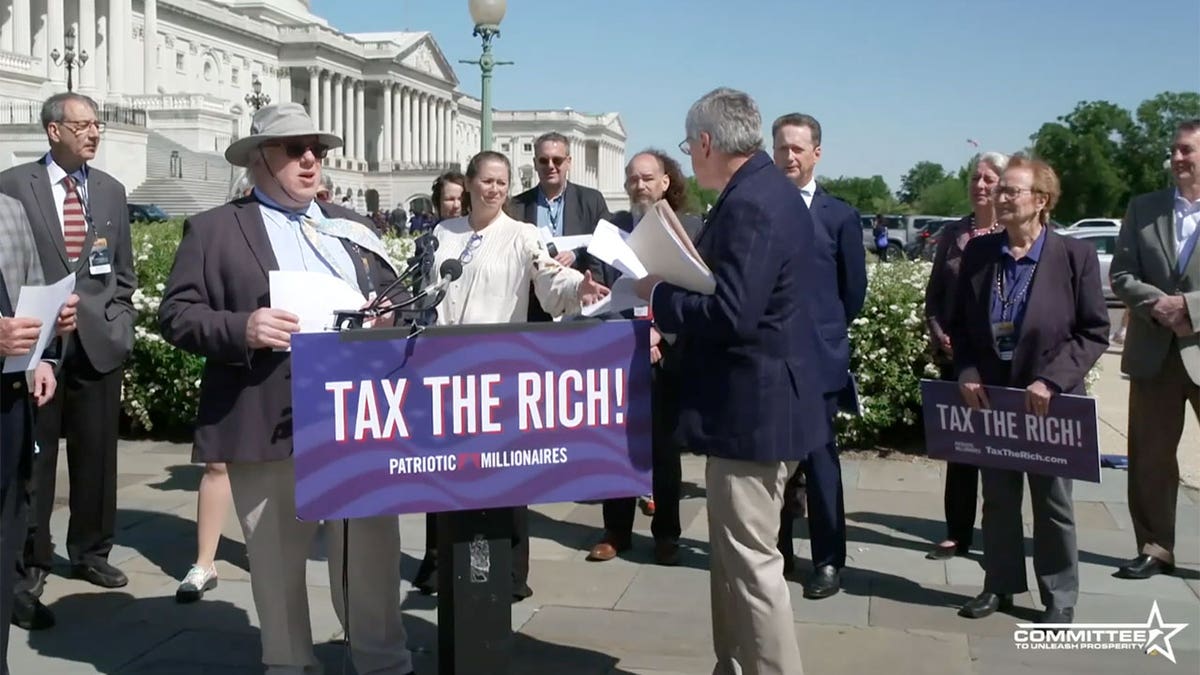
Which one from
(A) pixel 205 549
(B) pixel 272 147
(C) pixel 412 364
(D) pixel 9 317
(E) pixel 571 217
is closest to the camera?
(C) pixel 412 364

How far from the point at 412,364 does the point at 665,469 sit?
10.0ft

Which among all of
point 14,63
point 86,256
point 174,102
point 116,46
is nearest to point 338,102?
point 116,46

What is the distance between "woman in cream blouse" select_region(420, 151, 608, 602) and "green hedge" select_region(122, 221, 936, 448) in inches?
172

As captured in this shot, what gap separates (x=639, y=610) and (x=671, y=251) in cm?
238

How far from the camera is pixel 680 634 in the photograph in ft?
18.0

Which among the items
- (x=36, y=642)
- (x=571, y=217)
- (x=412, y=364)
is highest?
(x=571, y=217)

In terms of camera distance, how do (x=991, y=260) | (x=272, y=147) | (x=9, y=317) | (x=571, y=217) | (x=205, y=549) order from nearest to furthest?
(x=9, y=317), (x=272, y=147), (x=991, y=260), (x=205, y=549), (x=571, y=217)

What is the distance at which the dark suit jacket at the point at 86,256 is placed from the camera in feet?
19.2

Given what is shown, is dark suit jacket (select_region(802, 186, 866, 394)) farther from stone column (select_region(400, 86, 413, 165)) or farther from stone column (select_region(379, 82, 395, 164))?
stone column (select_region(400, 86, 413, 165))

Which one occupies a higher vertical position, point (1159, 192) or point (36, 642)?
point (1159, 192)

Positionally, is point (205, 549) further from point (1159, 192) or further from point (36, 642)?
point (1159, 192)

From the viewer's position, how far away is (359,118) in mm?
114500

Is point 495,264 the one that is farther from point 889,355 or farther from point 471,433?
point 889,355

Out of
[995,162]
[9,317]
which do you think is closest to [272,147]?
[9,317]
